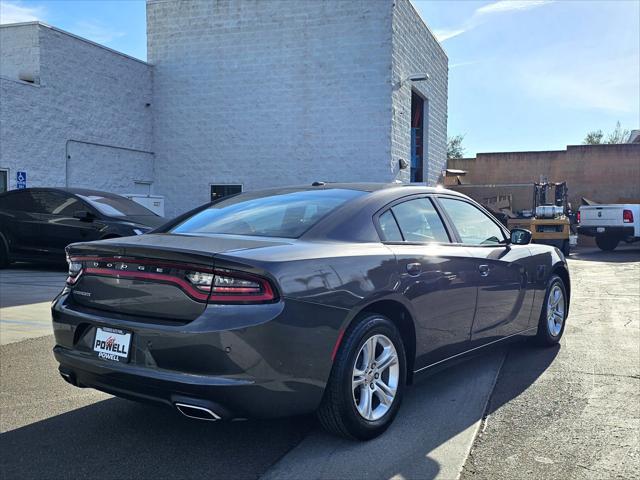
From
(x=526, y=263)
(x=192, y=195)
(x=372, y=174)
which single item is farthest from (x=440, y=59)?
(x=526, y=263)

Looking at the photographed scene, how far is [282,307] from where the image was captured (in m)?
2.93

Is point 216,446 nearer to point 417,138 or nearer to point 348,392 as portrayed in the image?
point 348,392

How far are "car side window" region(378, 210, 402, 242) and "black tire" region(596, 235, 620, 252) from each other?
763 inches

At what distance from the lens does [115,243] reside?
3.34 meters

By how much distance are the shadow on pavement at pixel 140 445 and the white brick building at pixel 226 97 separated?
13897mm

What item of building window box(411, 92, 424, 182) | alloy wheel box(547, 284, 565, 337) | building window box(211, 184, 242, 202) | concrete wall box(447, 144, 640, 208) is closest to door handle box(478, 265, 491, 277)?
alloy wheel box(547, 284, 565, 337)

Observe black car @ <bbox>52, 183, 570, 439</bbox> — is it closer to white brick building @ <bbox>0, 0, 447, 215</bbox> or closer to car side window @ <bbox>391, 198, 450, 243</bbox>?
car side window @ <bbox>391, 198, 450, 243</bbox>

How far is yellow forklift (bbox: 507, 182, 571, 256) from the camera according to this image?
18.6 metres

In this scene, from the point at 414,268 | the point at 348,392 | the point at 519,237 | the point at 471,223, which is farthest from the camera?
the point at 519,237

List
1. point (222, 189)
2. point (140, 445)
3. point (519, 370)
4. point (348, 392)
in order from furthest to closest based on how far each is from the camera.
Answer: point (222, 189)
point (519, 370)
point (140, 445)
point (348, 392)

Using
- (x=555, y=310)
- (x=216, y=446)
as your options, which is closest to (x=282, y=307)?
(x=216, y=446)

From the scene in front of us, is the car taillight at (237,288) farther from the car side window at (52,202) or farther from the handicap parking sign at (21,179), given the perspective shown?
the handicap parking sign at (21,179)

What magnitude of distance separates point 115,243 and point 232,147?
17.2m

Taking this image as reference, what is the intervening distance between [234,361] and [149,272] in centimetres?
68
